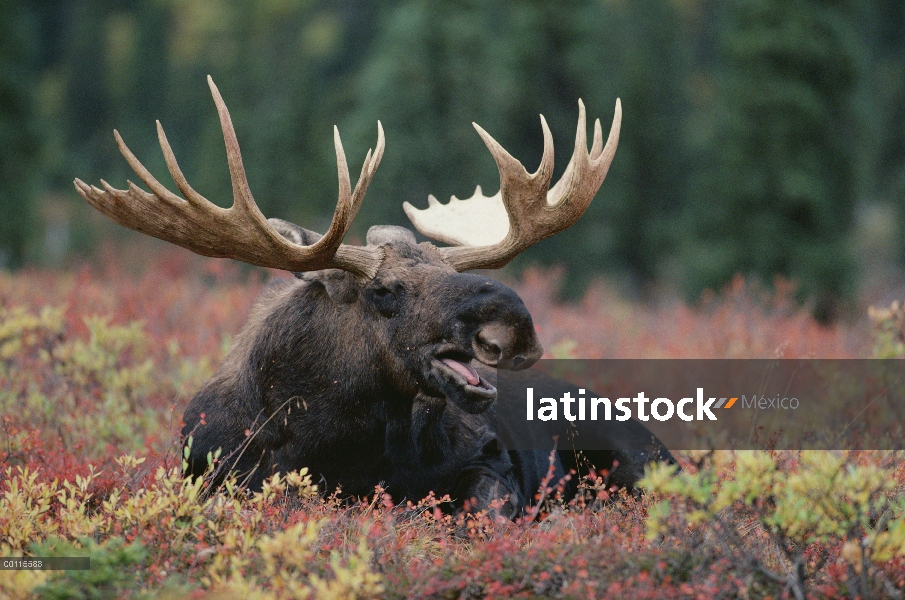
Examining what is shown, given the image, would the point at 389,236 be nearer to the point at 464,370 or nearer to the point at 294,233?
the point at 294,233

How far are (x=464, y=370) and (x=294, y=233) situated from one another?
3.65 ft

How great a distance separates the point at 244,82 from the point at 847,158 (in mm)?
25386

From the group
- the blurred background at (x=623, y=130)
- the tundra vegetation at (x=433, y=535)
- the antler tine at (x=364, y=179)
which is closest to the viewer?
the tundra vegetation at (x=433, y=535)

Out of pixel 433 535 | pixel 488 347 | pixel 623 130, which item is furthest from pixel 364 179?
pixel 623 130

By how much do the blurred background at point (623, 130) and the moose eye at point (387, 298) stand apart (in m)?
6.32

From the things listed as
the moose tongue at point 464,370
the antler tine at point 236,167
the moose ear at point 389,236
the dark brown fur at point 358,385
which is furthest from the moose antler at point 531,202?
the antler tine at point 236,167

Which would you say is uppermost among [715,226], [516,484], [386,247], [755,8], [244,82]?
[244,82]

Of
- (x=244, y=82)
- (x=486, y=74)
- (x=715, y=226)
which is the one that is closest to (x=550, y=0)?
(x=486, y=74)

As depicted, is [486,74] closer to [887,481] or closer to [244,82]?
[244,82]

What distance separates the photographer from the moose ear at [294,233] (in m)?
4.93

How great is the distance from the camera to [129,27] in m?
64.3

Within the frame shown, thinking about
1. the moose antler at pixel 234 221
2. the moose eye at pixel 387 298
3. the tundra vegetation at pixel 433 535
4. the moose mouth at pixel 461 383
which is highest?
the moose antler at pixel 234 221

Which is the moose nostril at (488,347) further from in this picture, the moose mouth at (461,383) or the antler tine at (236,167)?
the antler tine at (236,167)

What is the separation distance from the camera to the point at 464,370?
14.8ft
